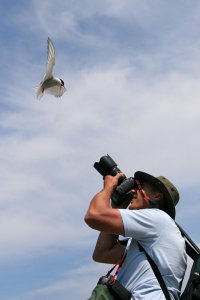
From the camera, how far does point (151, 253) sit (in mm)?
4742

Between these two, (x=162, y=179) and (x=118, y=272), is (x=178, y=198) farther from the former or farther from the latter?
(x=118, y=272)

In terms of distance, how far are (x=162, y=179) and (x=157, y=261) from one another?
0.88 meters

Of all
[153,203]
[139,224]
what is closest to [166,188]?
[153,203]

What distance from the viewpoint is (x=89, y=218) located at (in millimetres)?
4770

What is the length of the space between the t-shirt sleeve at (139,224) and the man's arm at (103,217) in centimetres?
5

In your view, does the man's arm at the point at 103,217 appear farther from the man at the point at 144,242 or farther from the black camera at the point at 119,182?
the black camera at the point at 119,182

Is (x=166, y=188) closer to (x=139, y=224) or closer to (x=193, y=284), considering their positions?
(x=139, y=224)

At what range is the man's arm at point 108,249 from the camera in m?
5.62

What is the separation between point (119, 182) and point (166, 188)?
→ 41cm

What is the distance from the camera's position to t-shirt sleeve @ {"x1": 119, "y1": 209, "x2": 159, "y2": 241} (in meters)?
4.71

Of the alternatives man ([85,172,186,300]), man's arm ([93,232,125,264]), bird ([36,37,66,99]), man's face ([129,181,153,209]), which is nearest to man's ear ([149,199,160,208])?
man's face ([129,181,153,209])

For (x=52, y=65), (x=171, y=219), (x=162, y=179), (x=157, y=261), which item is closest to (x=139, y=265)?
(x=157, y=261)

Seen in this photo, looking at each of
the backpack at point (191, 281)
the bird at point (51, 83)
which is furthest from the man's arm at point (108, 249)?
the bird at point (51, 83)

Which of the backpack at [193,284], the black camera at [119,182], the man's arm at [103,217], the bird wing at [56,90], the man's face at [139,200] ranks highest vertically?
the bird wing at [56,90]
